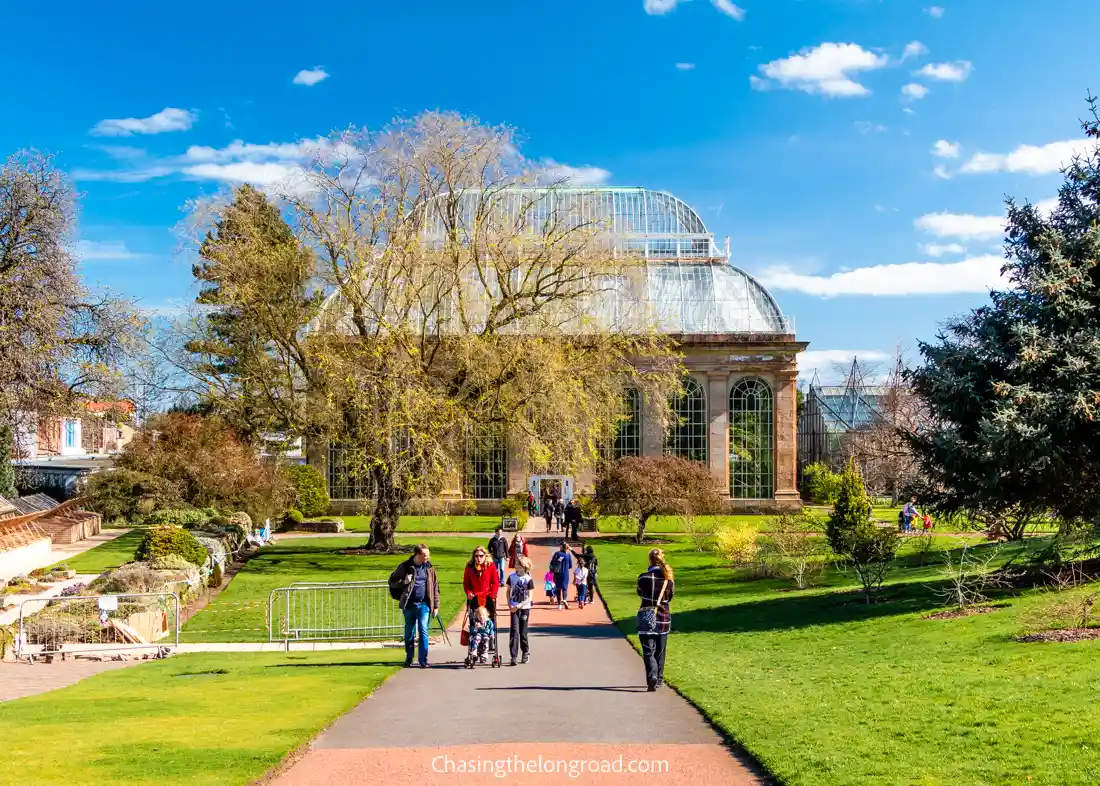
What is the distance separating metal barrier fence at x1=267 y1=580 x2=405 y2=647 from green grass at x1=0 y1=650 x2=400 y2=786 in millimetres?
3820

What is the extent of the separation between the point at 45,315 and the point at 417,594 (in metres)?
17.7

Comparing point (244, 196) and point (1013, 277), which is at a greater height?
point (244, 196)

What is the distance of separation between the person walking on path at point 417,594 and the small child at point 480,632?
0.63m

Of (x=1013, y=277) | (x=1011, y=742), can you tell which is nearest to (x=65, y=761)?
(x=1011, y=742)

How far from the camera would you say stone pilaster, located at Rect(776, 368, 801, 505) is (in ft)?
180

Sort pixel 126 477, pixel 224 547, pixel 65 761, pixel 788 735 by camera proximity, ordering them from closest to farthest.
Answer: pixel 65 761
pixel 788 735
pixel 224 547
pixel 126 477

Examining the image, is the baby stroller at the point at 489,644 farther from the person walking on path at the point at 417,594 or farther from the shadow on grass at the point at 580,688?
the shadow on grass at the point at 580,688

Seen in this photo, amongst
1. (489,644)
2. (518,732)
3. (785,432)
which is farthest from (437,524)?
(518,732)

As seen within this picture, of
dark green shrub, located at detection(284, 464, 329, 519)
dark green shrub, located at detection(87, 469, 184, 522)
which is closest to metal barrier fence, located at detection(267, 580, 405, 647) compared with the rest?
dark green shrub, located at detection(87, 469, 184, 522)

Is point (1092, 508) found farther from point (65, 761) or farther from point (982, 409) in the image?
point (65, 761)

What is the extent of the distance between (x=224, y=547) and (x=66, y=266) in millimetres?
9234

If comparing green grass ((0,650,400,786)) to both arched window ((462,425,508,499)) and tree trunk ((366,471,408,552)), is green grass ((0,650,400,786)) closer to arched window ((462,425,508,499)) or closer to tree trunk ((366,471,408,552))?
tree trunk ((366,471,408,552))

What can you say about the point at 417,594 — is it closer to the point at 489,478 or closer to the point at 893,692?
the point at 893,692

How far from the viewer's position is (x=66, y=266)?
2894 cm
